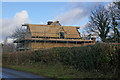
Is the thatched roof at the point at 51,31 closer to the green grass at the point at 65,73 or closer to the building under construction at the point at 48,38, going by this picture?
the building under construction at the point at 48,38

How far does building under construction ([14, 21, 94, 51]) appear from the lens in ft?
127

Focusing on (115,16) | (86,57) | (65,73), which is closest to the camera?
(65,73)

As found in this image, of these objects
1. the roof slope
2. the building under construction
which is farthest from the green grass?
the roof slope

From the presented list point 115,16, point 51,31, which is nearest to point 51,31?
point 51,31

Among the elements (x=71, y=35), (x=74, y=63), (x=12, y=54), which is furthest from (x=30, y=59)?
(x=71, y=35)

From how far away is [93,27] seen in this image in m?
50.3

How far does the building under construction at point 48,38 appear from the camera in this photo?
1526 inches

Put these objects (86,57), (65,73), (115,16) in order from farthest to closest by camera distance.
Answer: (115,16) → (86,57) → (65,73)

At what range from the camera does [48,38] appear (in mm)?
41594

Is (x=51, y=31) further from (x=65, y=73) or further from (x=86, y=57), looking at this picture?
(x=65, y=73)

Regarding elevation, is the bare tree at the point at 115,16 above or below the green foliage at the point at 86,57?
above

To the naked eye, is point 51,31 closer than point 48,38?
No

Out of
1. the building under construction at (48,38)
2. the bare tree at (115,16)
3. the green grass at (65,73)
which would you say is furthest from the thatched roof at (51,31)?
the green grass at (65,73)

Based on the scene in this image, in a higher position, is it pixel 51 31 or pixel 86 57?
Result: pixel 51 31
